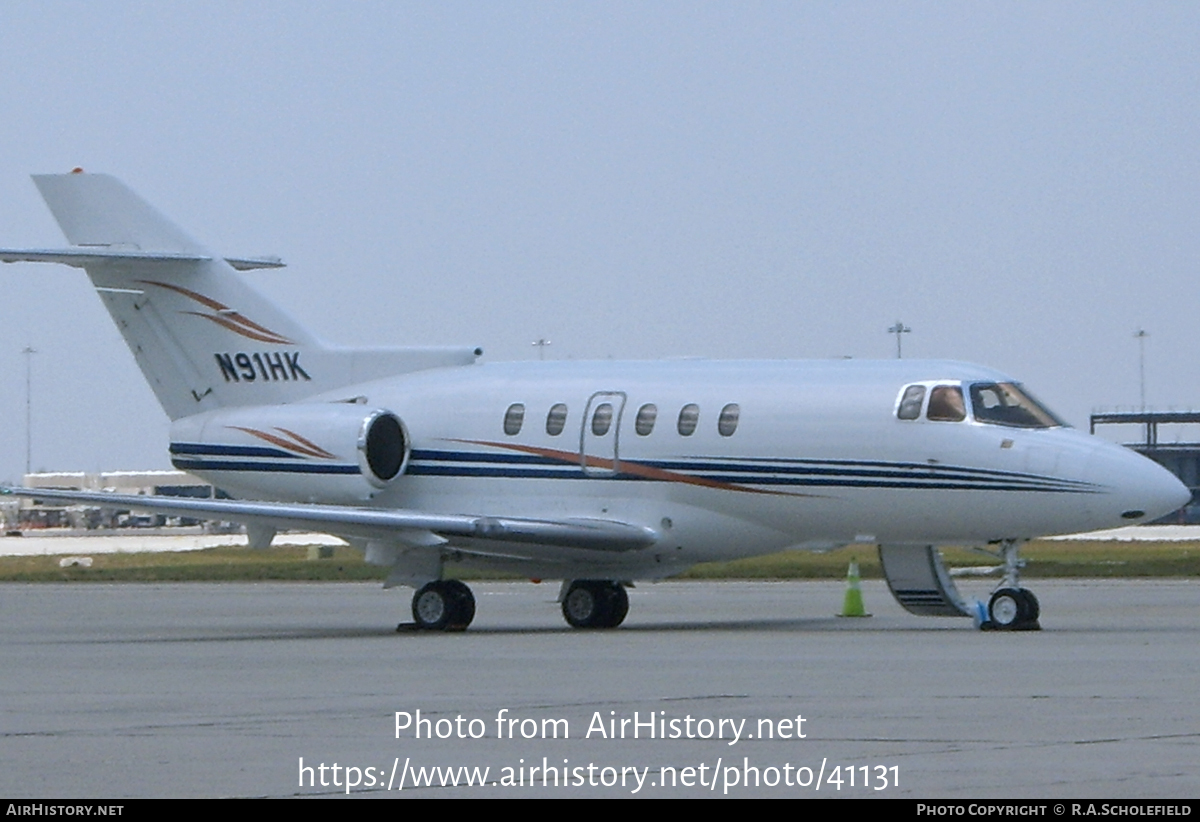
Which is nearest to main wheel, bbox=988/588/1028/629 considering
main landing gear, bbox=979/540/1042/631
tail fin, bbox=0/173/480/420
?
main landing gear, bbox=979/540/1042/631

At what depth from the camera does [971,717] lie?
46.9 feet

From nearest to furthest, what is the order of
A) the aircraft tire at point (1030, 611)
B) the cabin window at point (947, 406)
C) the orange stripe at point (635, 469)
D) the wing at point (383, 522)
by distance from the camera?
the aircraft tire at point (1030, 611)
the cabin window at point (947, 406)
the wing at point (383, 522)
the orange stripe at point (635, 469)

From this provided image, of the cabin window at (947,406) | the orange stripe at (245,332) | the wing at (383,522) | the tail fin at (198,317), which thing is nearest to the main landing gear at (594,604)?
the wing at (383,522)

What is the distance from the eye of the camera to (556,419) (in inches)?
1101

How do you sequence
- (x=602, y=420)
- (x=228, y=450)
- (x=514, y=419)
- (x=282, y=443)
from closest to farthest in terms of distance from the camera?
(x=602, y=420) → (x=514, y=419) → (x=282, y=443) → (x=228, y=450)

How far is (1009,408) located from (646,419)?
4542mm

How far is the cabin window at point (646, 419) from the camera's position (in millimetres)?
27188

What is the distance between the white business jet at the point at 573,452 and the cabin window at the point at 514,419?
0.08 feet

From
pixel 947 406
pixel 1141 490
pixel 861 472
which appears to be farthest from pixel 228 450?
pixel 1141 490

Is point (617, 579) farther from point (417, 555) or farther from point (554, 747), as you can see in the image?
point (554, 747)

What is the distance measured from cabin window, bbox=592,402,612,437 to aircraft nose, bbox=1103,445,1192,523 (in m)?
6.29

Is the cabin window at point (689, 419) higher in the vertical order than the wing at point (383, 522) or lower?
higher

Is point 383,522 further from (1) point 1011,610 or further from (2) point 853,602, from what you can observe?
(1) point 1011,610

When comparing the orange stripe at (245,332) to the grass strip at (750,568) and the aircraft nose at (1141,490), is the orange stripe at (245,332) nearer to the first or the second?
the grass strip at (750,568)
